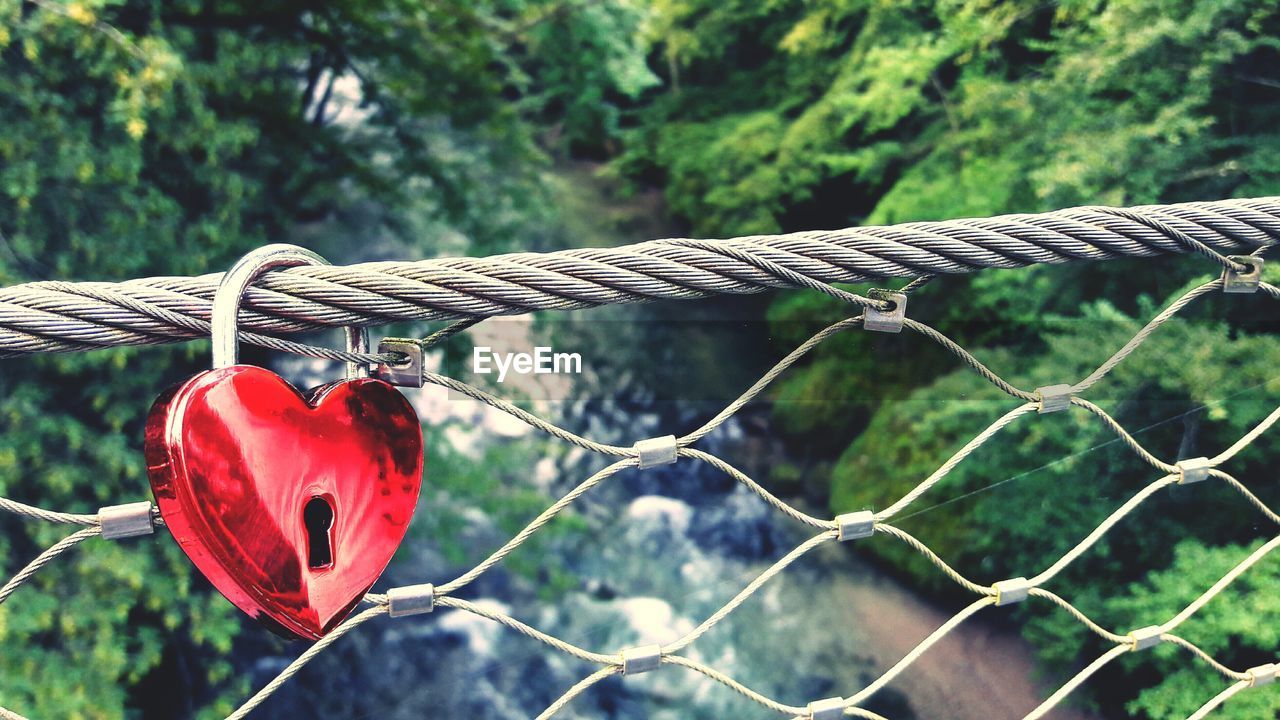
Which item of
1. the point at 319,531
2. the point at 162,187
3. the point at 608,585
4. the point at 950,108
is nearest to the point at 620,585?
the point at 608,585

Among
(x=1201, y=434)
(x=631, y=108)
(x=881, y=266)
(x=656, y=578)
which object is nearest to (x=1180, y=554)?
(x=1201, y=434)

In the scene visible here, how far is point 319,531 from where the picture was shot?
0.43m

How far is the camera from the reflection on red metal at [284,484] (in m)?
0.37

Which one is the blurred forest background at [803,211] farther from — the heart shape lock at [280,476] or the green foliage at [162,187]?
Answer: the heart shape lock at [280,476]

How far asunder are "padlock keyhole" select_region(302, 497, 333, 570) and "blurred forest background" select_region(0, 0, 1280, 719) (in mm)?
1658

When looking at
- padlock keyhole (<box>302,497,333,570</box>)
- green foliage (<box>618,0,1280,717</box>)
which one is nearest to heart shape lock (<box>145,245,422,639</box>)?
padlock keyhole (<box>302,497,333,570</box>)

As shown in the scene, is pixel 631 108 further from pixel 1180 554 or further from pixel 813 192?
pixel 1180 554

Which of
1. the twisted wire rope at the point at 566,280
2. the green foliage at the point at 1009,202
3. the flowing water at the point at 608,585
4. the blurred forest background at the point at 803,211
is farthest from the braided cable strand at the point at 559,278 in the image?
the flowing water at the point at 608,585

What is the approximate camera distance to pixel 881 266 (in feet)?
1.61

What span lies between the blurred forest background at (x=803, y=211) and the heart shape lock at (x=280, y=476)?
163 centimetres

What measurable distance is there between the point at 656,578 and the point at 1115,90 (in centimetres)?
276

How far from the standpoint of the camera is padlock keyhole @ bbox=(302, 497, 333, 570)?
429 mm

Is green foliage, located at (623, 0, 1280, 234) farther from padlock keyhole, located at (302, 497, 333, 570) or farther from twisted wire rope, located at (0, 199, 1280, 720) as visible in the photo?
padlock keyhole, located at (302, 497, 333, 570)

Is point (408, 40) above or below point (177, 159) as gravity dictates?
above
